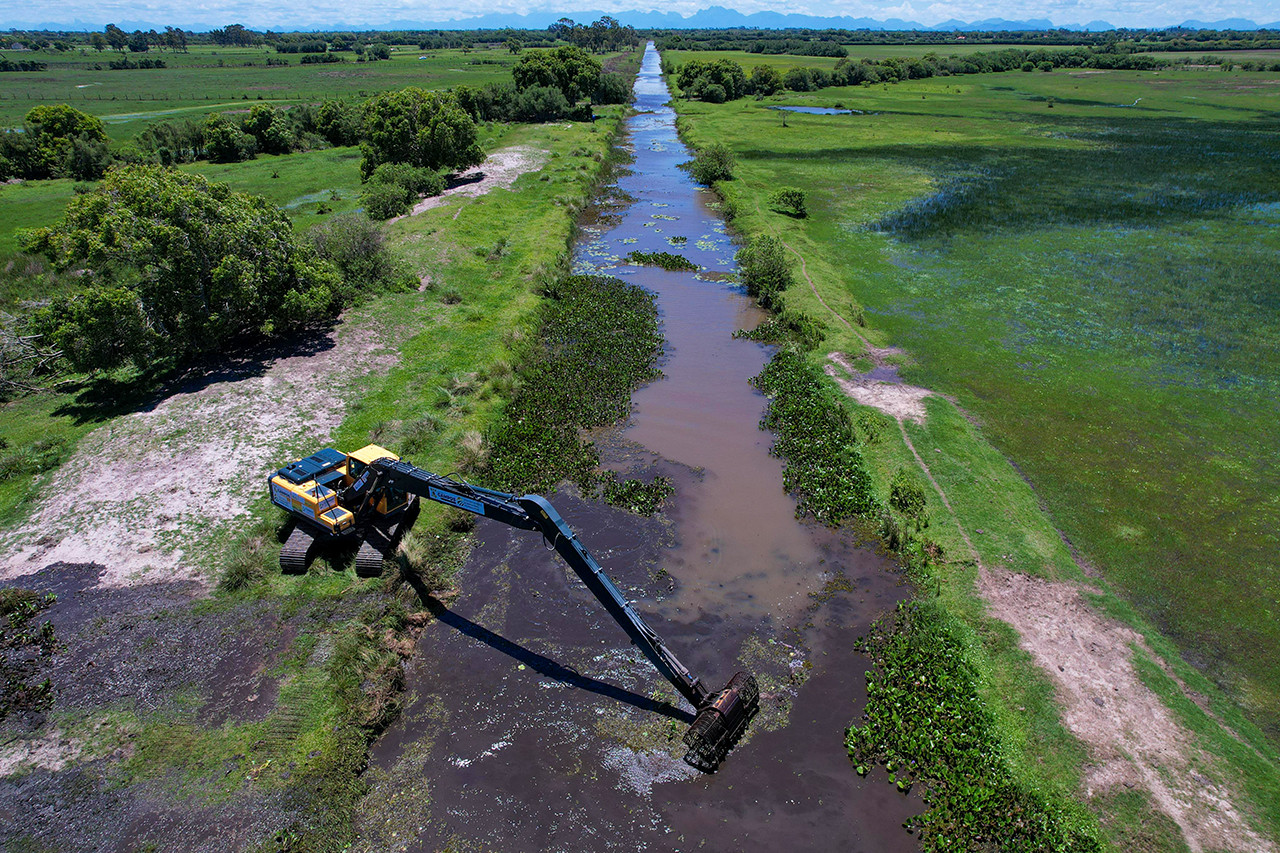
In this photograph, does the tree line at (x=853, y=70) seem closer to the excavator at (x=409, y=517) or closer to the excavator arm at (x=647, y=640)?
the excavator at (x=409, y=517)

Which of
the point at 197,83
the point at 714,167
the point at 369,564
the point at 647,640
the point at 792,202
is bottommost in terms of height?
the point at 369,564

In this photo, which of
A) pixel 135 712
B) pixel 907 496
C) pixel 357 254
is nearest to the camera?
pixel 135 712

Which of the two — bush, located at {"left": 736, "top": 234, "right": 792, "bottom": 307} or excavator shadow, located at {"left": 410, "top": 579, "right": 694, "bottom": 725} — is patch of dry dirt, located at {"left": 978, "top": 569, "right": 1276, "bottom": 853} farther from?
bush, located at {"left": 736, "top": 234, "right": 792, "bottom": 307}

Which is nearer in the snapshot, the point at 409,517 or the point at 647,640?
the point at 647,640

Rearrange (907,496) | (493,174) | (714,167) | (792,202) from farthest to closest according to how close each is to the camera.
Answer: (493,174) < (714,167) < (792,202) < (907,496)

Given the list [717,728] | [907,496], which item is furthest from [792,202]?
[717,728]

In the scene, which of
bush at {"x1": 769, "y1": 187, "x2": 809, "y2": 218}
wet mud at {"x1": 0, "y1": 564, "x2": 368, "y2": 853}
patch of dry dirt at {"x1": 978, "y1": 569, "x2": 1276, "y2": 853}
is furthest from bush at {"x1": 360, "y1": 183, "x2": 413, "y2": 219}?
patch of dry dirt at {"x1": 978, "y1": 569, "x2": 1276, "y2": 853}

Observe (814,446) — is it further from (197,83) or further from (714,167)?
(197,83)
